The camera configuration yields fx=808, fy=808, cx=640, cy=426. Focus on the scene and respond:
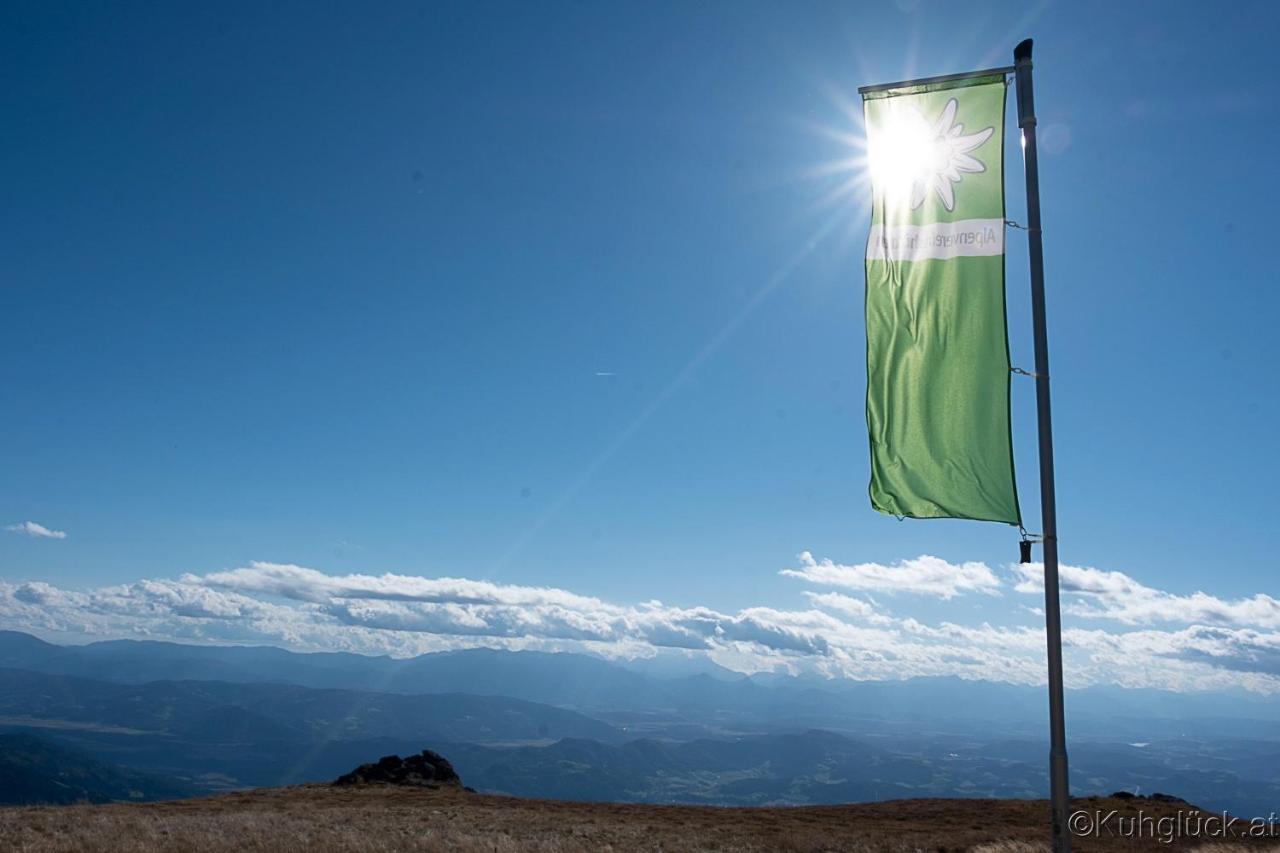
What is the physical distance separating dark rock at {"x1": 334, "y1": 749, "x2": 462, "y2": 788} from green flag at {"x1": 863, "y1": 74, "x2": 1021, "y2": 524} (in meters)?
40.5

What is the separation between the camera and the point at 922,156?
39.5 ft

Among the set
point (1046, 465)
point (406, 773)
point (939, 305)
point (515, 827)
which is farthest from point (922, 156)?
point (406, 773)

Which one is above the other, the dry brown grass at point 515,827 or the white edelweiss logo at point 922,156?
the white edelweiss logo at point 922,156

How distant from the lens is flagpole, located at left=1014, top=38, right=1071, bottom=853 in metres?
10.2

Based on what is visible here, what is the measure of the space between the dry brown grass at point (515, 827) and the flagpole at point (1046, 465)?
52.4 feet

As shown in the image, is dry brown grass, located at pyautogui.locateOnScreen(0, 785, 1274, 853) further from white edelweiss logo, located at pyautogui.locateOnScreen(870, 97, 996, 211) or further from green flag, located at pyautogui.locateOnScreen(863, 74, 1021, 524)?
white edelweiss logo, located at pyautogui.locateOnScreen(870, 97, 996, 211)

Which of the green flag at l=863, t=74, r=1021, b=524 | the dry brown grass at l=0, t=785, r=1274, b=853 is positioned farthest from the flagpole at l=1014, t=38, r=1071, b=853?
the dry brown grass at l=0, t=785, r=1274, b=853

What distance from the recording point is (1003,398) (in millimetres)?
11031

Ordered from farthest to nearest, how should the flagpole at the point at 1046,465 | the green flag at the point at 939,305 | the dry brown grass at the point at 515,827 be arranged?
the dry brown grass at the point at 515,827
the green flag at the point at 939,305
the flagpole at the point at 1046,465

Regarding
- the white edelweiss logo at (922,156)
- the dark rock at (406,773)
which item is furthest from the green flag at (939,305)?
the dark rock at (406,773)

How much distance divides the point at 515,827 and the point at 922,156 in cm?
2593

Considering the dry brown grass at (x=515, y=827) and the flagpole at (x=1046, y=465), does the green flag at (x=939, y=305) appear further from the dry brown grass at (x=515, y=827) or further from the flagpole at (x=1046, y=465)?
the dry brown grass at (x=515, y=827)

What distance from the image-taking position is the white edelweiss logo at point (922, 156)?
38.4 feet

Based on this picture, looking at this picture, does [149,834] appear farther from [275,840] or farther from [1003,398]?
[1003,398]
